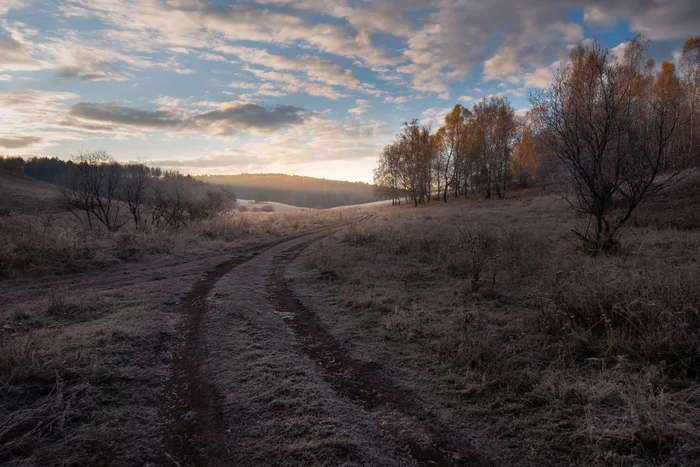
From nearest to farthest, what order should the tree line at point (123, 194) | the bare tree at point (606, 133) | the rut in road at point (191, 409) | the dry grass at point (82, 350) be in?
the rut in road at point (191, 409), the dry grass at point (82, 350), the bare tree at point (606, 133), the tree line at point (123, 194)

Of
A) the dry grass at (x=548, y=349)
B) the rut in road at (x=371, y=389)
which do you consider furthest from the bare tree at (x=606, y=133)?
the rut in road at (x=371, y=389)

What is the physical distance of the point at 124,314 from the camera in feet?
24.6

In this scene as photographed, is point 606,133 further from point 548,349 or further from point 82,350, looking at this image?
point 82,350

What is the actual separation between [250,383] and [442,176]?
170 ft

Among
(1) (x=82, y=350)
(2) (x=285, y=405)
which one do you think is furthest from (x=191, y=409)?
(1) (x=82, y=350)

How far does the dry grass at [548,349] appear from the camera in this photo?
3.62 m

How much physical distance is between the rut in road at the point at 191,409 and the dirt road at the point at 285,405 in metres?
0.01

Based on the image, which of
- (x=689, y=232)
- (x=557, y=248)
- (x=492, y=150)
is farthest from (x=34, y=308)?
(x=492, y=150)

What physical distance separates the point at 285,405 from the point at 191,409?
1.24 meters

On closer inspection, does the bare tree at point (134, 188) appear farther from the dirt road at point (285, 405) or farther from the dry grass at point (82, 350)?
the dirt road at point (285, 405)

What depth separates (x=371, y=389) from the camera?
4926 millimetres

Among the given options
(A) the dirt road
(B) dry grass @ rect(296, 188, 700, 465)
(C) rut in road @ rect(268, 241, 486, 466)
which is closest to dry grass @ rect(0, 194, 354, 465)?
(A) the dirt road

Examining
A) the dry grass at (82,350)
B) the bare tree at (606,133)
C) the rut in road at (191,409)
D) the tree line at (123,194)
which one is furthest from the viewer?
the tree line at (123,194)

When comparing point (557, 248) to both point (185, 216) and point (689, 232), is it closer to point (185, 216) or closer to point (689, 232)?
point (689, 232)
